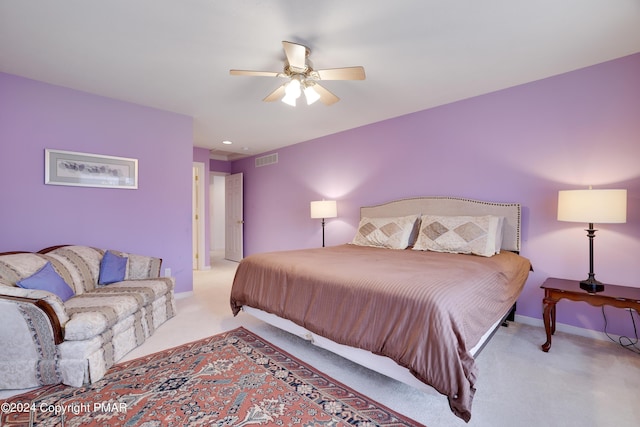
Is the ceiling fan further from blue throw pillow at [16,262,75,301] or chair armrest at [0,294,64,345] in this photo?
blue throw pillow at [16,262,75,301]

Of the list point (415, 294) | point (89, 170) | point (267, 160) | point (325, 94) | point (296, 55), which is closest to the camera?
point (415, 294)

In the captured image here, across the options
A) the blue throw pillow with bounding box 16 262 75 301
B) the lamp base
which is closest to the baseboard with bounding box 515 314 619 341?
the lamp base

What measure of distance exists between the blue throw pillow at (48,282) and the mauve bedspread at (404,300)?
1.38 meters

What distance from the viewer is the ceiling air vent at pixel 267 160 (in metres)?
5.85

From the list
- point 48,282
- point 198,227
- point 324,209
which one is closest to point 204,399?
point 48,282

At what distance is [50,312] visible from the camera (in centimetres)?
183

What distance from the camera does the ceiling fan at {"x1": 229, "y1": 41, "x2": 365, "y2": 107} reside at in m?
2.07

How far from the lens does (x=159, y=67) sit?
2588 mm

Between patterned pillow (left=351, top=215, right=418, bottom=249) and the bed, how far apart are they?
17mm

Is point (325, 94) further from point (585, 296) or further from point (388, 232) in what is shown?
point (585, 296)

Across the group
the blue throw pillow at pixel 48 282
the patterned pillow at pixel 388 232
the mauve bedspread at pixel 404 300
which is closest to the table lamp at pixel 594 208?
the mauve bedspread at pixel 404 300

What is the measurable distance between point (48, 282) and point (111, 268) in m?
0.71

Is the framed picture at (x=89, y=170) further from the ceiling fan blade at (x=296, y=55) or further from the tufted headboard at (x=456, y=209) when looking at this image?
the tufted headboard at (x=456, y=209)

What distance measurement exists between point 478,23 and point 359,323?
220 cm
